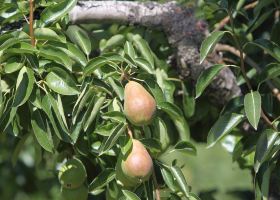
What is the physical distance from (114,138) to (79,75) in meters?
0.22

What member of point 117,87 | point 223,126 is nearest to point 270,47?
point 223,126

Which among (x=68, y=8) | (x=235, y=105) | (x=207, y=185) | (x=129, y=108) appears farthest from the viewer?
(x=207, y=185)

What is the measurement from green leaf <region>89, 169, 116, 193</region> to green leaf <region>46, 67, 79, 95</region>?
153 mm

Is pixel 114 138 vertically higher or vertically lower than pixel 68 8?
lower

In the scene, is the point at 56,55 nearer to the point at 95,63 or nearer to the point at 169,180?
the point at 95,63

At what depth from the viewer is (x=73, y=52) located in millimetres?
1172

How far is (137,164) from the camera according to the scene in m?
1.06

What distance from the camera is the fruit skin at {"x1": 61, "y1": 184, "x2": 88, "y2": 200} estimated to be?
123cm

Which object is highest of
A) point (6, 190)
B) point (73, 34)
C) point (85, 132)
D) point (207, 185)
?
point (73, 34)

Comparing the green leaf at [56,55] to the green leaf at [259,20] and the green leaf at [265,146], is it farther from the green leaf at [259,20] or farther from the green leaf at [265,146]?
the green leaf at [259,20]

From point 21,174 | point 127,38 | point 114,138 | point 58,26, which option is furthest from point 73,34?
point 21,174

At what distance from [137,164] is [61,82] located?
184 millimetres

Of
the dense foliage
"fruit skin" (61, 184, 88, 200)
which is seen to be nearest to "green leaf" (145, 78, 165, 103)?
the dense foliage

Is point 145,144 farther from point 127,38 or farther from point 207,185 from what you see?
point 207,185
